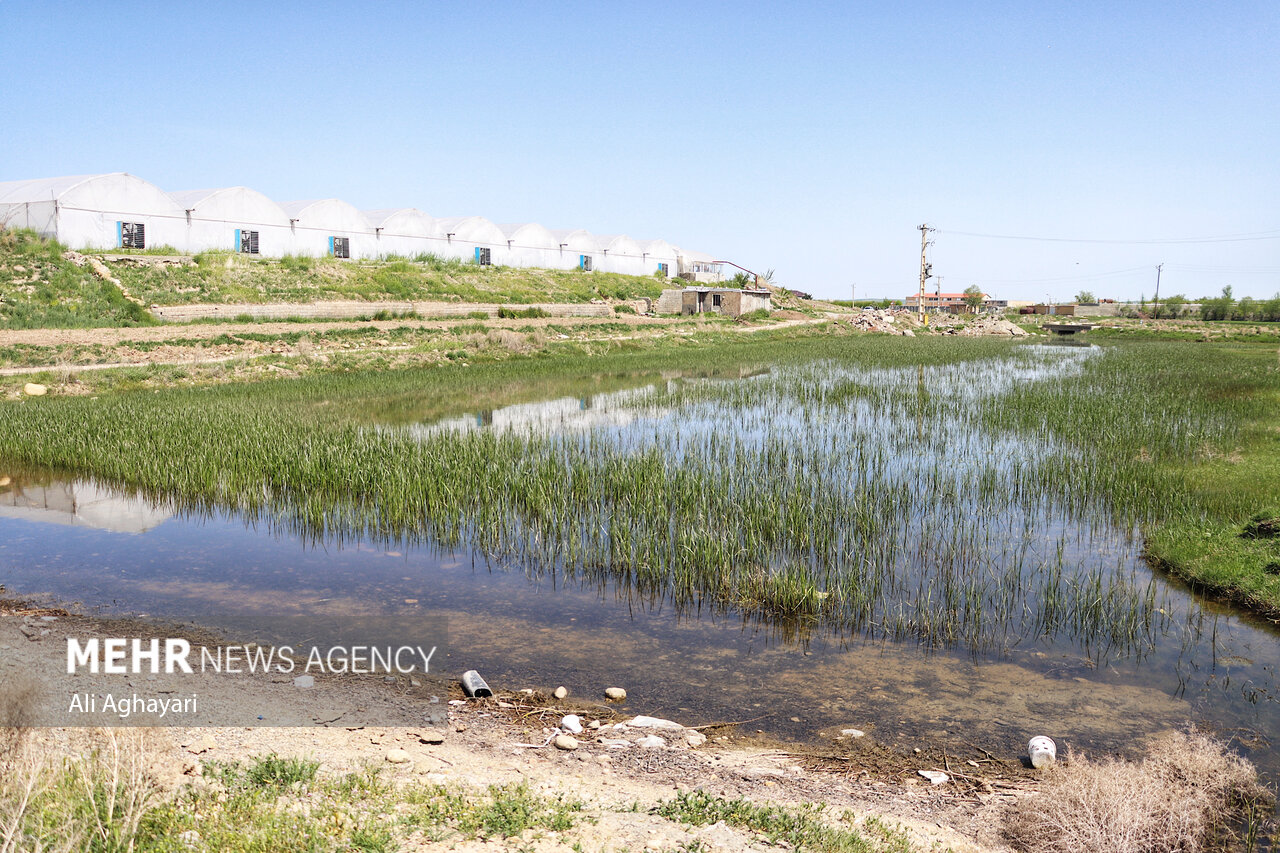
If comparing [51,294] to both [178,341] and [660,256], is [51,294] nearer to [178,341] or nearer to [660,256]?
[178,341]

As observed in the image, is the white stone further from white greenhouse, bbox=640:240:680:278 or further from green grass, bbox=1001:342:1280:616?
white greenhouse, bbox=640:240:680:278

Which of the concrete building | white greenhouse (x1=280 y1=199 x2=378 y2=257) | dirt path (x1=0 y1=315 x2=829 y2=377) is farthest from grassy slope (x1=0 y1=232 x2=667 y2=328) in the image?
the concrete building

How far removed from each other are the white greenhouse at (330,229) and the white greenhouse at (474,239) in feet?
19.7

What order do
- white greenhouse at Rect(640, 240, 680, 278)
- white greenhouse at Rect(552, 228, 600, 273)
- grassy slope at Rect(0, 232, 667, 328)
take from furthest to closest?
white greenhouse at Rect(640, 240, 680, 278)
white greenhouse at Rect(552, 228, 600, 273)
grassy slope at Rect(0, 232, 667, 328)

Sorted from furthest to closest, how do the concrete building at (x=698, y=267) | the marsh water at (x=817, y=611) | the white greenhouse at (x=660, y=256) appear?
1. the concrete building at (x=698, y=267)
2. the white greenhouse at (x=660, y=256)
3. the marsh water at (x=817, y=611)

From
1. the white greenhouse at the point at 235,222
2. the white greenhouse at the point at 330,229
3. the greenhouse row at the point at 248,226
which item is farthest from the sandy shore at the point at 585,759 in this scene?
the white greenhouse at the point at 330,229

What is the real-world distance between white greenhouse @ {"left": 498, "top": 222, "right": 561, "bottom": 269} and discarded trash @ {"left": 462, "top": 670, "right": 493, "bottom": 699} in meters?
52.6

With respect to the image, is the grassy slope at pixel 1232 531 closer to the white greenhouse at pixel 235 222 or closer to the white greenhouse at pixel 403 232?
the white greenhouse at pixel 235 222

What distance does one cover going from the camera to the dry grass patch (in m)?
3.62

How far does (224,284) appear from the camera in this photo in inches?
1297

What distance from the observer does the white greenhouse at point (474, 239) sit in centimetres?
5125

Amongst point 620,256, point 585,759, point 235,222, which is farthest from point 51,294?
point 620,256

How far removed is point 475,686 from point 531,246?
54685 millimetres

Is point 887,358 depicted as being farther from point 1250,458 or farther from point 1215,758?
point 1215,758
